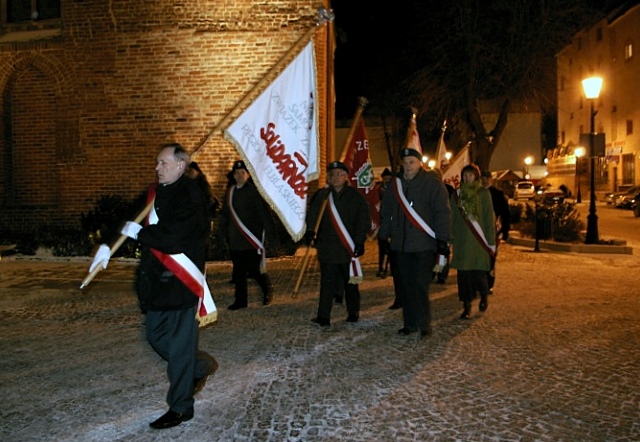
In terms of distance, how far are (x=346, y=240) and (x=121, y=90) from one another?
9.55m

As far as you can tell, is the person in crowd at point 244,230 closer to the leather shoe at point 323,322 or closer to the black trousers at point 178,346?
the leather shoe at point 323,322

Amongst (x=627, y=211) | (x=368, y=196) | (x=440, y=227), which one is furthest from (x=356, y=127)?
(x=627, y=211)

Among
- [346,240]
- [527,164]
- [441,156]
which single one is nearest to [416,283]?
[346,240]

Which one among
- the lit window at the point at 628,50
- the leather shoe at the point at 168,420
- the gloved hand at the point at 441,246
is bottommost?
the leather shoe at the point at 168,420

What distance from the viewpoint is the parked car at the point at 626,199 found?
3547 centimetres

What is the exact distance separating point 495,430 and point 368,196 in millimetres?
6809

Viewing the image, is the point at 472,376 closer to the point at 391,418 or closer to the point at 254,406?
the point at 391,418

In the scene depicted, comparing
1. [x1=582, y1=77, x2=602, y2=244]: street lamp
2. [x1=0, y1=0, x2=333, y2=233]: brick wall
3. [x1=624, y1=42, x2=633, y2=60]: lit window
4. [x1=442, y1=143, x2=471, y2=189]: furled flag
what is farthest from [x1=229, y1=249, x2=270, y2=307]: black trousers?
[x1=624, y1=42, x2=633, y2=60]: lit window

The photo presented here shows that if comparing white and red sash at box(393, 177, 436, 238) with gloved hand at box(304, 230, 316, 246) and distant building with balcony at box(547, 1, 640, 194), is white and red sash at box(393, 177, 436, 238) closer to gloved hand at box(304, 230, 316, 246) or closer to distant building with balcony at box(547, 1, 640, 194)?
gloved hand at box(304, 230, 316, 246)

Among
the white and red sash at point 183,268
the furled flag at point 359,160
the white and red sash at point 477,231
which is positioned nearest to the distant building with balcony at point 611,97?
the furled flag at point 359,160

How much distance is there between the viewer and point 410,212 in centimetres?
685

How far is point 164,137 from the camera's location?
1505 centimetres

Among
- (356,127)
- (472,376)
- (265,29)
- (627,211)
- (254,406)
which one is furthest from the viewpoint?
(627,211)

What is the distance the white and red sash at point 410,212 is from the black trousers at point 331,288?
110 cm
